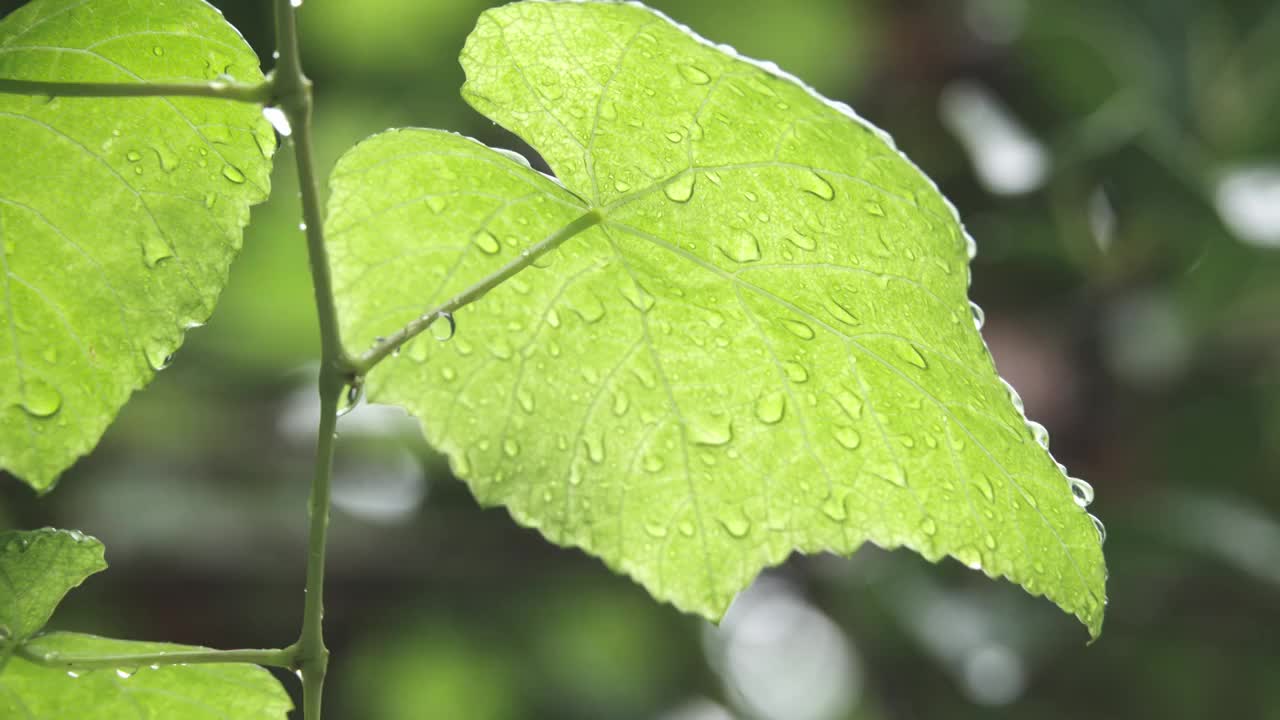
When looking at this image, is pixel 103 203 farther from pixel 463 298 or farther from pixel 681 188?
pixel 681 188

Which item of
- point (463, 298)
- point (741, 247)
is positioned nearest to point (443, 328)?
point (463, 298)

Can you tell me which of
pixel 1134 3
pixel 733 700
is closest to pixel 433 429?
pixel 733 700

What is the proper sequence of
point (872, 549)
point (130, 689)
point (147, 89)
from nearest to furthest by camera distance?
point (147, 89), point (130, 689), point (872, 549)

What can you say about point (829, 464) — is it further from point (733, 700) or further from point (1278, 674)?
point (1278, 674)

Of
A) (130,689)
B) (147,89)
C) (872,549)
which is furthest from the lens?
(872,549)

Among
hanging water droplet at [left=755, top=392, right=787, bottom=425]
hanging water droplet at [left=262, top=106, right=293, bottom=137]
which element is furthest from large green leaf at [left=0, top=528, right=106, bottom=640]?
hanging water droplet at [left=755, top=392, right=787, bottom=425]

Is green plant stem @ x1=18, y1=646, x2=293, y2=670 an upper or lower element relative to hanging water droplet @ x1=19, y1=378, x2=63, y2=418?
lower

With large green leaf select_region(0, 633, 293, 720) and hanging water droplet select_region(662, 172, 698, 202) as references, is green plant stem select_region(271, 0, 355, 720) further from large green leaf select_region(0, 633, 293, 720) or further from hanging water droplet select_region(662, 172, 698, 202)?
hanging water droplet select_region(662, 172, 698, 202)
